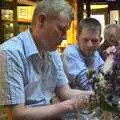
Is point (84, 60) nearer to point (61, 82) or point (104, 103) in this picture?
point (61, 82)

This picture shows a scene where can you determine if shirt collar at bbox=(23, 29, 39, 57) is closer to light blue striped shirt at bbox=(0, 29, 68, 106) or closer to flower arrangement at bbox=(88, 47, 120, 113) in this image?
light blue striped shirt at bbox=(0, 29, 68, 106)

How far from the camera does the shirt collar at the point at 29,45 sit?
2.69 meters

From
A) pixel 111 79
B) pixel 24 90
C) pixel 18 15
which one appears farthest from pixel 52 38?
pixel 18 15

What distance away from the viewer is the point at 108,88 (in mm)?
2348

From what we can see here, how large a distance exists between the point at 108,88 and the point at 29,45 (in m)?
0.57

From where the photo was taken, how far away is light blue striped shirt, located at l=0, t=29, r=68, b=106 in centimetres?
255

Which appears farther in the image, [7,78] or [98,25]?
[98,25]

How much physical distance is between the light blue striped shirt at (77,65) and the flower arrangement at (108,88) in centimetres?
78

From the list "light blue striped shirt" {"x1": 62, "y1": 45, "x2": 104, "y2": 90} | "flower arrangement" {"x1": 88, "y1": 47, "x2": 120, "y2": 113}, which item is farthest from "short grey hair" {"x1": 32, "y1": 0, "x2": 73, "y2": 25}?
"light blue striped shirt" {"x1": 62, "y1": 45, "x2": 104, "y2": 90}

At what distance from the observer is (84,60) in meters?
3.51

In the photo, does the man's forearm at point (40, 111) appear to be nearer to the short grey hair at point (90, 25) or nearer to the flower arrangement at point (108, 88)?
the flower arrangement at point (108, 88)

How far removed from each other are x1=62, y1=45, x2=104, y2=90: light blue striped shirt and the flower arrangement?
2.55 feet

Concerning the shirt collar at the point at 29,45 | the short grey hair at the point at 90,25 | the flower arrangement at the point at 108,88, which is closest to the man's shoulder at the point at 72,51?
the short grey hair at the point at 90,25

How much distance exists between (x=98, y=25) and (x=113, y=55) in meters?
1.11
